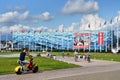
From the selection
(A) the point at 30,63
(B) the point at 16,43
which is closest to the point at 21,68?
(A) the point at 30,63

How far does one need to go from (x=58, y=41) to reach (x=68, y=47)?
9745 millimetres

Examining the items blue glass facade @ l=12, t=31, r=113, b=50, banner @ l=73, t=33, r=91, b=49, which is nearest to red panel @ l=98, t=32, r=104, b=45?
blue glass facade @ l=12, t=31, r=113, b=50

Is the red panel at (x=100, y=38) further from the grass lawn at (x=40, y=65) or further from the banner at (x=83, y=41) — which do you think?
the grass lawn at (x=40, y=65)

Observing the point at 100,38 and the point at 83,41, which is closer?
the point at 100,38

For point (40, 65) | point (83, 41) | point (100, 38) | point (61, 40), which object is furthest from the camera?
point (61, 40)

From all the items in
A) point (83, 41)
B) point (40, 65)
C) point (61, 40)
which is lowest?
point (40, 65)

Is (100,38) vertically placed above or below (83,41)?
above

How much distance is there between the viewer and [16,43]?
568ft

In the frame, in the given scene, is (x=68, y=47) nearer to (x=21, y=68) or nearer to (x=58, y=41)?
(x=58, y=41)

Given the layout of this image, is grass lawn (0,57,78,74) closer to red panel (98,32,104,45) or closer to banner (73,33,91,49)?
banner (73,33,91,49)

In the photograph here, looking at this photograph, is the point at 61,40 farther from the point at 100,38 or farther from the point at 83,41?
the point at 100,38

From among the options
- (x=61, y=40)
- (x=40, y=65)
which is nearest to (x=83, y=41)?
(x=61, y=40)

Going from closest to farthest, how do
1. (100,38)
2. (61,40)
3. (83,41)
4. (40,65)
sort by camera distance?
(40,65) → (100,38) → (83,41) → (61,40)

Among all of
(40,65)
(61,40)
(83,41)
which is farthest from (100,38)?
(40,65)
